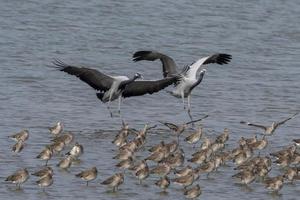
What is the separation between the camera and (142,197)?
58.8 ft

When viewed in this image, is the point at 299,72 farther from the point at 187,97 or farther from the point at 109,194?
the point at 109,194

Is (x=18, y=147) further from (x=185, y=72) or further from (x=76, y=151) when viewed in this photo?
(x=185, y=72)

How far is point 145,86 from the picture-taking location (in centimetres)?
2417

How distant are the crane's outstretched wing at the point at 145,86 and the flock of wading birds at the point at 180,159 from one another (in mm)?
1810

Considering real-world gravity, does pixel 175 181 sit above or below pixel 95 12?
above

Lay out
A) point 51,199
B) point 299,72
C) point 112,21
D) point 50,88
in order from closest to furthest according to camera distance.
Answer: point 51,199 → point 50,88 → point 299,72 → point 112,21

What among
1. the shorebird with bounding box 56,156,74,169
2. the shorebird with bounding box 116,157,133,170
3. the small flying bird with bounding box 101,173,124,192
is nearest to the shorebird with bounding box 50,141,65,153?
the shorebird with bounding box 56,156,74,169

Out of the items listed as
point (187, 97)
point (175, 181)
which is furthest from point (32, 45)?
point (175, 181)

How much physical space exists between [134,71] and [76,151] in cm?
904

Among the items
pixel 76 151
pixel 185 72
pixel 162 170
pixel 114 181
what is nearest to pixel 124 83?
pixel 185 72

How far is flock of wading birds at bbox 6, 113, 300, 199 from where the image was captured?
720 inches

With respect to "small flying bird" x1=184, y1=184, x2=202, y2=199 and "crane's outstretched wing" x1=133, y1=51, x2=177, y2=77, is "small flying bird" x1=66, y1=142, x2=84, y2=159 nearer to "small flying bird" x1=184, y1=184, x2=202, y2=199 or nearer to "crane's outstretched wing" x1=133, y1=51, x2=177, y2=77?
"small flying bird" x1=184, y1=184, x2=202, y2=199

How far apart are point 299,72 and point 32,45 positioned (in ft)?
22.5

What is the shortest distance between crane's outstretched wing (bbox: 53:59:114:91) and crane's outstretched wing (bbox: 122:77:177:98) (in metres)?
0.42
